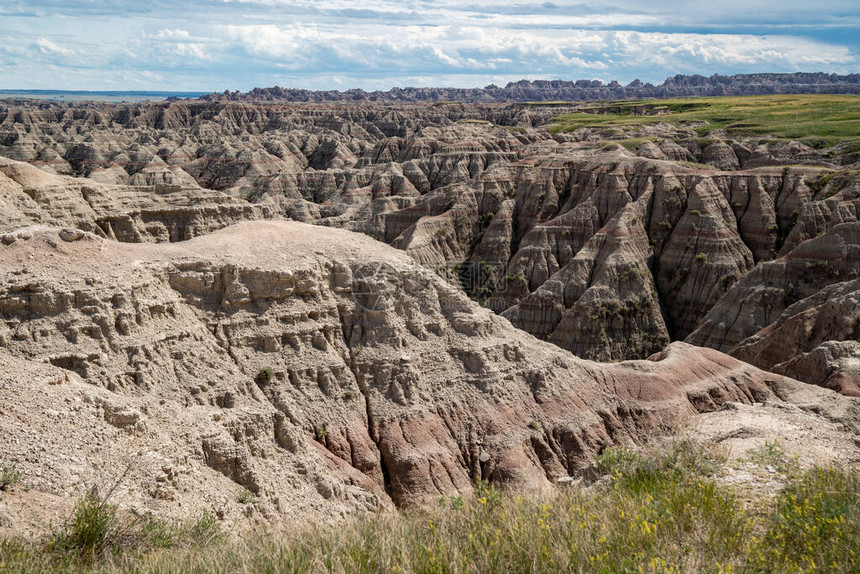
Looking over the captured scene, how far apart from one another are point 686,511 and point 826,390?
2687 cm

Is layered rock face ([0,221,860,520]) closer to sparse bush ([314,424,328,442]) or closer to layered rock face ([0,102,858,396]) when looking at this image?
sparse bush ([314,424,328,442])

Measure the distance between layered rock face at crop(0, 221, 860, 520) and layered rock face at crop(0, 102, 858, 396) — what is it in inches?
427

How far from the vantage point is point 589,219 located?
6669 cm

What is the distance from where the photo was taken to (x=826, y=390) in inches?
1278

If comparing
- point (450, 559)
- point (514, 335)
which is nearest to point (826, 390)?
point (514, 335)

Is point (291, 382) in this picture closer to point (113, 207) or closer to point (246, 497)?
point (246, 497)

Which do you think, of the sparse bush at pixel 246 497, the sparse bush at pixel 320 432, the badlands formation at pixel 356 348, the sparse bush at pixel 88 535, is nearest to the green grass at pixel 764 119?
the badlands formation at pixel 356 348

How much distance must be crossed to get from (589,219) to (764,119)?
80218 millimetres

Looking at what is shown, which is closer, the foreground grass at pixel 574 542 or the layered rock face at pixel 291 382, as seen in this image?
the foreground grass at pixel 574 542

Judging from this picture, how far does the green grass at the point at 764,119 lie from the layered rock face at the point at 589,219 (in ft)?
28.8

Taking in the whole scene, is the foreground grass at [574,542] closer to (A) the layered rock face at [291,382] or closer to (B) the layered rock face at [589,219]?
(A) the layered rock face at [291,382]

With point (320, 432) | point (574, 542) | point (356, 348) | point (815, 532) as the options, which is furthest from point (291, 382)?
point (815, 532)

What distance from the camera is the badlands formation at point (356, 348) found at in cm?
1950

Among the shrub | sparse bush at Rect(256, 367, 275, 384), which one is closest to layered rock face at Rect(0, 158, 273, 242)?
sparse bush at Rect(256, 367, 275, 384)
